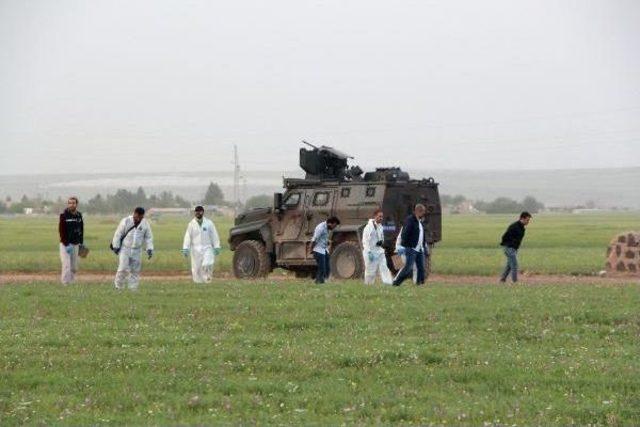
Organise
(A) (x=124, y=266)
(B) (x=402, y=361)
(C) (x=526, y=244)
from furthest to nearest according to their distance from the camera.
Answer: (C) (x=526, y=244) → (A) (x=124, y=266) → (B) (x=402, y=361)

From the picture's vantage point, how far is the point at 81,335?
16.1 m

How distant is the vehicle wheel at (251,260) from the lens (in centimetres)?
3166

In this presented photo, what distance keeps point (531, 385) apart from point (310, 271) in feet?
65.2

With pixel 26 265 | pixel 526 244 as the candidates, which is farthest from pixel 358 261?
pixel 526 244

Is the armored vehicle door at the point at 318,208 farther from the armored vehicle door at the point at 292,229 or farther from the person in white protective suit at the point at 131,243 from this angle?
the person in white protective suit at the point at 131,243

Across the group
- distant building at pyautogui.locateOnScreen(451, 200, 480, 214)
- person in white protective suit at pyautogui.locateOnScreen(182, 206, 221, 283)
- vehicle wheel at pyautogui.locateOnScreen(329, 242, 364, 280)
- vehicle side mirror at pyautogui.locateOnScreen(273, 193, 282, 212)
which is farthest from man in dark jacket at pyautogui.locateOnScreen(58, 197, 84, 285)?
distant building at pyautogui.locateOnScreen(451, 200, 480, 214)

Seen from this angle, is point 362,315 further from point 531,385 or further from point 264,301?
point 531,385

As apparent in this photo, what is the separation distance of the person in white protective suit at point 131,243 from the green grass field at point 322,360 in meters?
3.45

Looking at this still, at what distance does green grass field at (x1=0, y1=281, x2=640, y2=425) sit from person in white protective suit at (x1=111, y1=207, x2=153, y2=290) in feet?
11.3

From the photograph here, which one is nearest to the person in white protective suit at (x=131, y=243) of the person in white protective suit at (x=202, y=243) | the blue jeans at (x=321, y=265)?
the person in white protective suit at (x=202, y=243)

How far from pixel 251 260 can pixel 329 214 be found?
2.53 m

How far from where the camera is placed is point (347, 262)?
99.6 feet

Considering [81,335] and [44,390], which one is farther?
[81,335]

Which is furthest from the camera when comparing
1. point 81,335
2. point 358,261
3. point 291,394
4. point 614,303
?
point 358,261
